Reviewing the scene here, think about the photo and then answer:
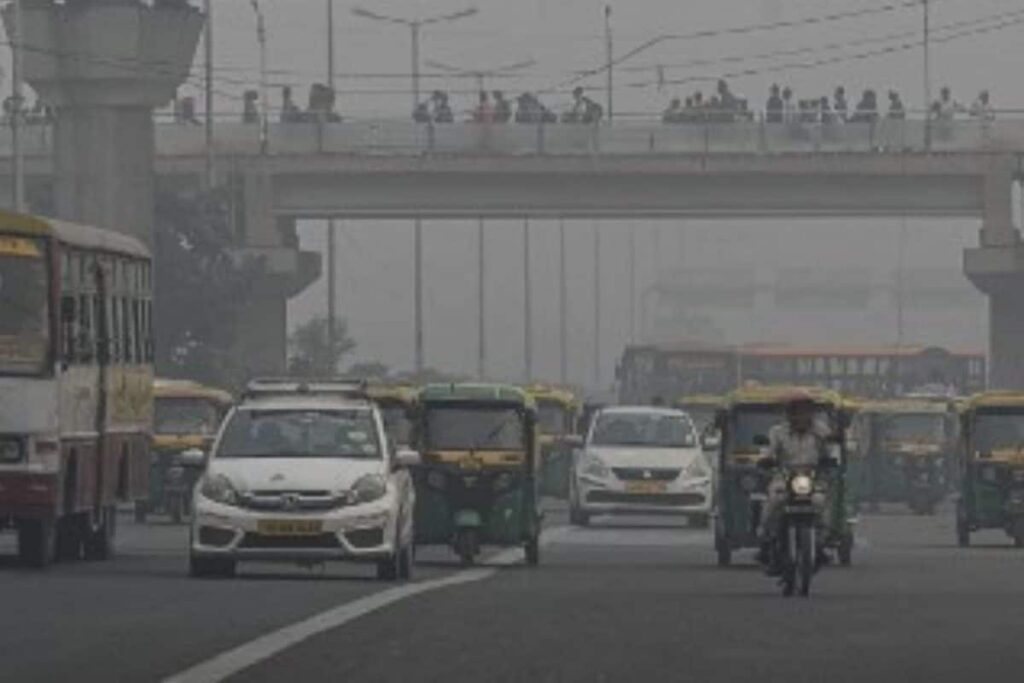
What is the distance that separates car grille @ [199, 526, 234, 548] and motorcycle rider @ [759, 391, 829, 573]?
14.4 ft

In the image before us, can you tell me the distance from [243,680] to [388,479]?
13.9 metres

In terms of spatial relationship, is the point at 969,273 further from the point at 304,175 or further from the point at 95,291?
the point at 95,291

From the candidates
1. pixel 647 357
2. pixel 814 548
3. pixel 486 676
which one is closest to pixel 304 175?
pixel 647 357

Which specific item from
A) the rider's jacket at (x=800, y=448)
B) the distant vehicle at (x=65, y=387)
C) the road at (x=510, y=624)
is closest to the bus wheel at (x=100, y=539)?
the distant vehicle at (x=65, y=387)

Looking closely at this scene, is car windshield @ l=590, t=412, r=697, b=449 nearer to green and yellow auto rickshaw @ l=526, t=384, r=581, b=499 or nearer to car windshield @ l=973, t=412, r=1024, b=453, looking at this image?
green and yellow auto rickshaw @ l=526, t=384, r=581, b=499

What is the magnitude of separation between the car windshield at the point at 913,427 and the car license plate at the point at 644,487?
53.8ft

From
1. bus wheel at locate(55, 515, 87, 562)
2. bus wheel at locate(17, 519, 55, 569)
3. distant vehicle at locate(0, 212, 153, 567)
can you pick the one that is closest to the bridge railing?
distant vehicle at locate(0, 212, 153, 567)

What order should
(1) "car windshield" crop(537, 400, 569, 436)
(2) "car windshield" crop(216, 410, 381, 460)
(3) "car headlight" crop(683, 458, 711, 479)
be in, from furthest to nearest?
(1) "car windshield" crop(537, 400, 569, 436) → (3) "car headlight" crop(683, 458, 711, 479) → (2) "car windshield" crop(216, 410, 381, 460)

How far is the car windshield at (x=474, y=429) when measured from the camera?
141 feet

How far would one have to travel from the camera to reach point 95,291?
135 feet

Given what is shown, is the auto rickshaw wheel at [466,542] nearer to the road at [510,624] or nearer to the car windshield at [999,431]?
the road at [510,624]

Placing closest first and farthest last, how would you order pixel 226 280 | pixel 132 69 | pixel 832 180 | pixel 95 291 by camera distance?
pixel 95 291
pixel 132 69
pixel 832 180
pixel 226 280

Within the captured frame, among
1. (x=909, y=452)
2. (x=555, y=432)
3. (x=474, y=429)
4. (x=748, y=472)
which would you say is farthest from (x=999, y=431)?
(x=909, y=452)

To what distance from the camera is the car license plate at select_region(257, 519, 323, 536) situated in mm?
34906
